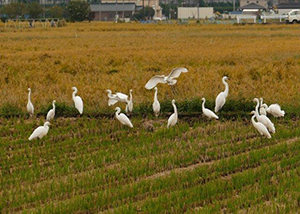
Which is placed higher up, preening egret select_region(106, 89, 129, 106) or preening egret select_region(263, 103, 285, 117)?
preening egret select_region(106, 89, 129, 106)

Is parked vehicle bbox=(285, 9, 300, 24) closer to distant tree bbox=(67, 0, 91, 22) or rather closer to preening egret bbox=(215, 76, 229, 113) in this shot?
distant tree bbox=(67, 0, 91, 22)

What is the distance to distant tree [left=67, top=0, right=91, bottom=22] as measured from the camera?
86869mm

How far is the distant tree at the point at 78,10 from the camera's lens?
285 feet

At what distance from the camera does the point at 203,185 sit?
25.4 feet

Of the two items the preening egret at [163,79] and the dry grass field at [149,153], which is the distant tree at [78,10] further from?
the preening egret at [163,79]

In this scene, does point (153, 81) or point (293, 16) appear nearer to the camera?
point (153, 81)

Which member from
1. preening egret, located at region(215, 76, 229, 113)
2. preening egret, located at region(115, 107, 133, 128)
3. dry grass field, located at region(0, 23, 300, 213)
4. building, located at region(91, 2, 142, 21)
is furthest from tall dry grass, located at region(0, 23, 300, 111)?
building, located at region(91, 2, 142, 21)

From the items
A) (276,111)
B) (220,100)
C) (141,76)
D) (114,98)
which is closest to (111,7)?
(141,76)

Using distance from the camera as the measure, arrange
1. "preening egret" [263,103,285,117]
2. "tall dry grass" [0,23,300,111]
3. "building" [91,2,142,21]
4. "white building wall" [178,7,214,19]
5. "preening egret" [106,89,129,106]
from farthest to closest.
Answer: "building" [91,2,142,21] → "white building wall" [178,7,214,19] → "tall dry grass" [0,23,300,111] → "preening egret" [106,89,129,106] → "preening egret" [263,103,285,117]

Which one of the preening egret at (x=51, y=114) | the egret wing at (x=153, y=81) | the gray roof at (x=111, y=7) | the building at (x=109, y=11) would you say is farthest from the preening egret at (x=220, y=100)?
the gray roof at (x=111, y=7)

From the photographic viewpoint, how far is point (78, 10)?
87.8m

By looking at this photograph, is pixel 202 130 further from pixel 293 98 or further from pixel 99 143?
pixel 293 98

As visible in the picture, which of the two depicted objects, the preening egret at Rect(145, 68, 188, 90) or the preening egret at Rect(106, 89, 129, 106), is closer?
the preening egret at Rect(106, 89, 129, 106)

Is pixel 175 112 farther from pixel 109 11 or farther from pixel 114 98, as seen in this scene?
pixel 109 11
